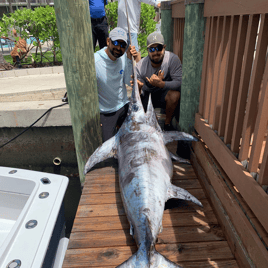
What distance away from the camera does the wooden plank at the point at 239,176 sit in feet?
5.15

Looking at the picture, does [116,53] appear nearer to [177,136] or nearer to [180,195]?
[177,136]

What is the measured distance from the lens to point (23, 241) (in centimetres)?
220

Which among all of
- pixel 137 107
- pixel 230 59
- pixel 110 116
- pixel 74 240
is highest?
pixel 230 59

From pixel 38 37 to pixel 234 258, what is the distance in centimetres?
1105

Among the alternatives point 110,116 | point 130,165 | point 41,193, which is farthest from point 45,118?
point 130,165

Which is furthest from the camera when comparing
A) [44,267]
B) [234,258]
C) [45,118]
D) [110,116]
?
[45,118]

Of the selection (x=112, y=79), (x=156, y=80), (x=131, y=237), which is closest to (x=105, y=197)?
(x=131, y=237)

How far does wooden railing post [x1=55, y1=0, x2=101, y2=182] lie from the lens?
9.14 feet

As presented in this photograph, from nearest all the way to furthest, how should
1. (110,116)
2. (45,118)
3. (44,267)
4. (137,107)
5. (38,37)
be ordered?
(44,267)
(137,107)
(110,116)
(45,118)
(38,37)

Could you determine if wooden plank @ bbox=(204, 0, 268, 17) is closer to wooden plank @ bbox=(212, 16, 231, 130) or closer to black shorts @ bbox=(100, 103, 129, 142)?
wooden plank @ bbox=(212, 16, 231, 130)

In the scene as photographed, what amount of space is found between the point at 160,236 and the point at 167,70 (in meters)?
2.85

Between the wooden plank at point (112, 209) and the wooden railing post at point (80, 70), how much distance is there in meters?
1.03

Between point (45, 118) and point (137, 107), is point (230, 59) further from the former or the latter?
point (45, 118)

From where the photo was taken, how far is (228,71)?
7.28 ft
